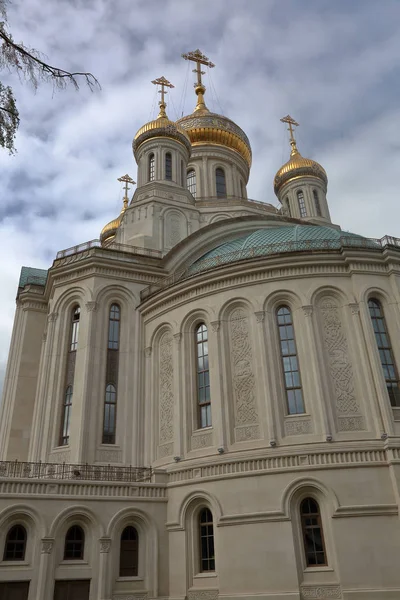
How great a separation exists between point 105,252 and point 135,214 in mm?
5003

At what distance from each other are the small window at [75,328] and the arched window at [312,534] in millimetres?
10682

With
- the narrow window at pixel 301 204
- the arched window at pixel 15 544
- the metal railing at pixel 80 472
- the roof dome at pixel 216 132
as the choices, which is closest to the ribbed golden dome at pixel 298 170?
the narrow window at pixel 301 204

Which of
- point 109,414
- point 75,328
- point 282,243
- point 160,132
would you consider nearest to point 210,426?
point 109,414

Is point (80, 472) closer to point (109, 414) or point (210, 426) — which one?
point (109, 414)

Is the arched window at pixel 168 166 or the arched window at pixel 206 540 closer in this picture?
the arched window at pixel 206 540

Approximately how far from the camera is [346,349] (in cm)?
1638

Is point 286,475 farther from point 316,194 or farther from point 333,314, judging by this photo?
point 316,194

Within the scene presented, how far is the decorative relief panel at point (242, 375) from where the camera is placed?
52.3 feet

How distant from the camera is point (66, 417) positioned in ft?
61.9

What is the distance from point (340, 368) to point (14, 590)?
449 inches

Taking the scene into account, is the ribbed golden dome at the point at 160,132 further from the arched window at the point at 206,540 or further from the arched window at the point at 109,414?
the arched window at the point at 206,540

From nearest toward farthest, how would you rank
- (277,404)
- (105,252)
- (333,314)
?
1. (277,404)
2. (333,314)
3. (105,252)

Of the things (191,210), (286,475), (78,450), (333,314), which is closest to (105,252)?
(191,210)

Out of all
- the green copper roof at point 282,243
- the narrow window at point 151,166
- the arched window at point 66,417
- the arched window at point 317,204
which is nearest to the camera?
the green copper roof at point 282,243
